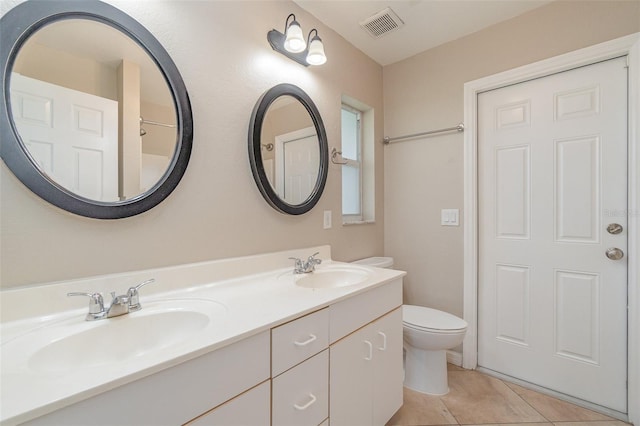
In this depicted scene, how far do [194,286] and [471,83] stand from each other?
220 cm

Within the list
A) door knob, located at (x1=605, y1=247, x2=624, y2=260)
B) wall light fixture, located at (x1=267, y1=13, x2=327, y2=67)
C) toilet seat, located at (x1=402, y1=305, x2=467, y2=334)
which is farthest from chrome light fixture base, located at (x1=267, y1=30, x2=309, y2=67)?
door knob, located at (x1=605, y1=247, x2=624, y2=260)

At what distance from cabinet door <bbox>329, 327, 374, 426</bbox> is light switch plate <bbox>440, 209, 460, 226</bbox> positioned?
1.22 m

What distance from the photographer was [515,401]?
163 cm

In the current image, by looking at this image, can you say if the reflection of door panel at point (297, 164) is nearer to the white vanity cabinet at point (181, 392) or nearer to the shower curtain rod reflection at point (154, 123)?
the shower curtain rod reflection at point (154, 123)

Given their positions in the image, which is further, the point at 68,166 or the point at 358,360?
the point at 358,360

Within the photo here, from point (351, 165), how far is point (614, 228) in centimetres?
162

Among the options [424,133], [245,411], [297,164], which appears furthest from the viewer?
[424,133]

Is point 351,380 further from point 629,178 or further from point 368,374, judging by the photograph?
point 629,178

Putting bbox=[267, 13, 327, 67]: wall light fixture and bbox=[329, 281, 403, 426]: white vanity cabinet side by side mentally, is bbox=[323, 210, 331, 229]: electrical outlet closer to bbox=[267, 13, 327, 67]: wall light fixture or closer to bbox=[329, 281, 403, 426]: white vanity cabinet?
bbox=[329, 281, 403, 426]: white vanity cabinet

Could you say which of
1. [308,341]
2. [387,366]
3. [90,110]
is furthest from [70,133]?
[387,366]

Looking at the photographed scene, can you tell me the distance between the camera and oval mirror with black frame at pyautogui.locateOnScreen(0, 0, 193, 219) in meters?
0.79

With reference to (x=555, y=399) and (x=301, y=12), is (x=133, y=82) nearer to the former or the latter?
(x=301, y=12)

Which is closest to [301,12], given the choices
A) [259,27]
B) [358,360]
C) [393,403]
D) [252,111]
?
[259,27]

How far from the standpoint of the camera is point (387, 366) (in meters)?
1.32
